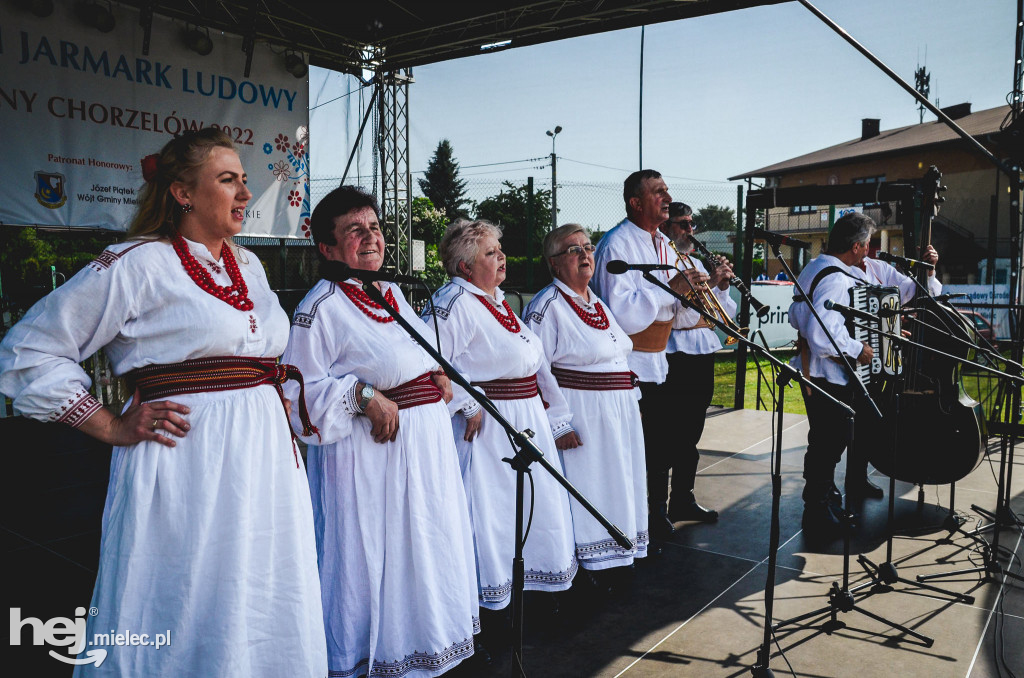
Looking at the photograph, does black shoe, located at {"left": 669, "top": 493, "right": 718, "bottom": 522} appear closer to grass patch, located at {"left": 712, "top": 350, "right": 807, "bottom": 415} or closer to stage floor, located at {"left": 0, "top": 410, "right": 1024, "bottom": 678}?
stage floor, located at {"left": 0, "top": 410, "right": 1024, "bottom": 678}

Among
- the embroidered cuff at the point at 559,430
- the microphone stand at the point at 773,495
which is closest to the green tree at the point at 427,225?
the embroidered cuff at the point at 559,430

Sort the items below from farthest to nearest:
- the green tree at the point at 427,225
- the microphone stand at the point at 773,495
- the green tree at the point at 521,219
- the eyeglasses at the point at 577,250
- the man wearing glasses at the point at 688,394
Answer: the green tree at the point at 427,225, the green tree at the point at 521,219, the man wearing glasses at the point at 688,394, the eyeglasses at the point at 577,250, the microphone stand at the point at 773,495

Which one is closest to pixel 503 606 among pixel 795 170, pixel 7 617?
pixel 7 617

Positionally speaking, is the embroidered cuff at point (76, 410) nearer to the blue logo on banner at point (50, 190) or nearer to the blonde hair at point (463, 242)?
the blonde hair at point (463, 242)

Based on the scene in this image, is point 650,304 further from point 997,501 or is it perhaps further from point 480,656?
point 997,501

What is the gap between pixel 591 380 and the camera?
12.4ft

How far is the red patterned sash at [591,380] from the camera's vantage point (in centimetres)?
378

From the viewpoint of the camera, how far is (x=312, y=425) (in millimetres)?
2545

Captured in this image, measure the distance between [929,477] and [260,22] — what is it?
7444 millimetres

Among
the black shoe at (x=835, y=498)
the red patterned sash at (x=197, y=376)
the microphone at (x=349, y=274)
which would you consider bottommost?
the black shoe at (x=835, y=498)

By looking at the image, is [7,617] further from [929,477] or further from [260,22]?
[260,22]

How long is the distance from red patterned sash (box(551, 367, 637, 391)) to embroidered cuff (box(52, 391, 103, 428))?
7.58 feet

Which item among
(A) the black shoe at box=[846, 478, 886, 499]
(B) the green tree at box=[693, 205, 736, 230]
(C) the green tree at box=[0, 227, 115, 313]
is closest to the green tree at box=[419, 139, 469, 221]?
(C) the green tree at box=[0, 227, 115, 313]

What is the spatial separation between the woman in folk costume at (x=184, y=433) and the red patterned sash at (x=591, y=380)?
186cm
